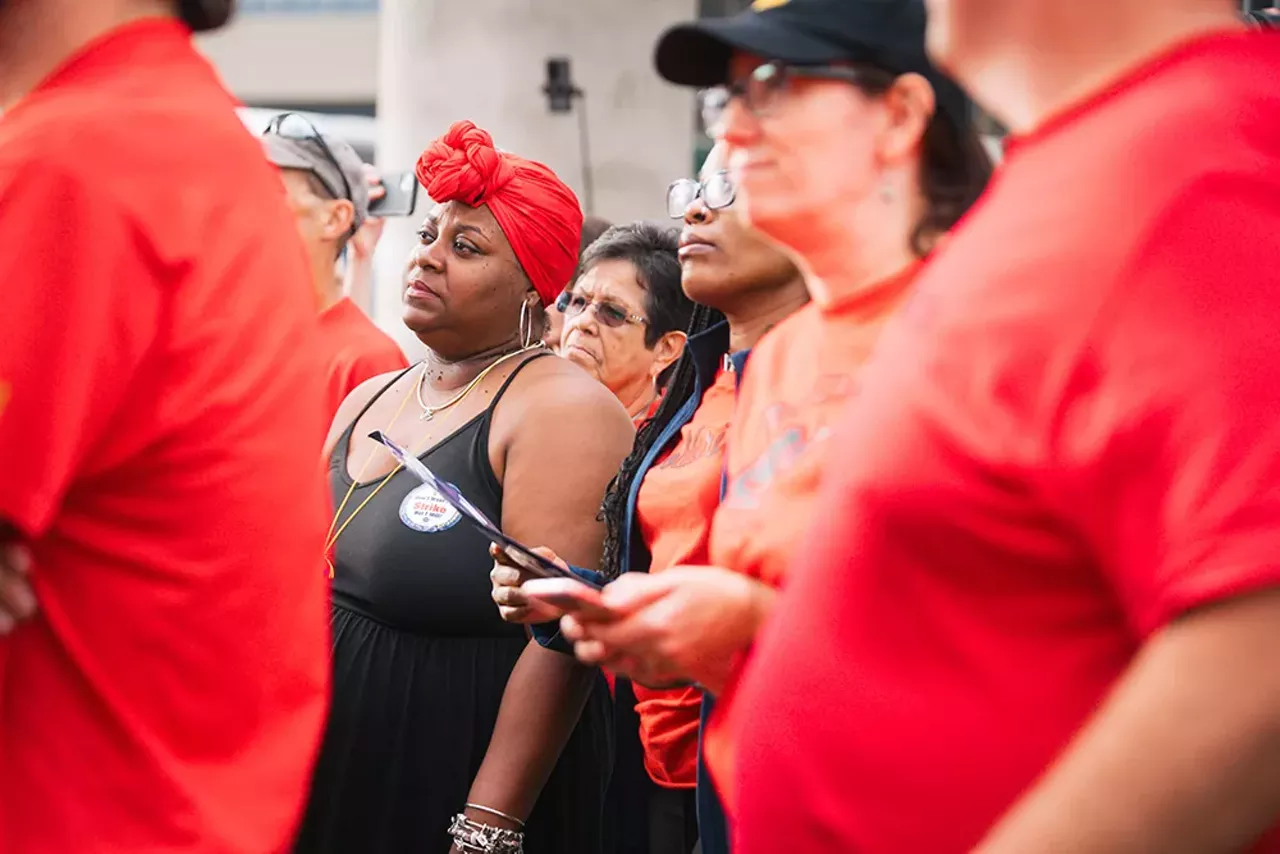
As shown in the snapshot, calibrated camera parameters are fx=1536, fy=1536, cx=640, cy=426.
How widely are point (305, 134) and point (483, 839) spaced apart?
201 cm

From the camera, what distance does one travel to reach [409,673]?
2.75 meters

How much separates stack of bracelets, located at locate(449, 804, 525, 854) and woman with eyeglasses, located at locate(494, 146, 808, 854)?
1.00ft

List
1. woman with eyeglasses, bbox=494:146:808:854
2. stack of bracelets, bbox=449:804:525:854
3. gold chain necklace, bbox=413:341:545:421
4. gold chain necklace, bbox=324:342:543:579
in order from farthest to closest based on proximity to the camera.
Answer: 1. gold chain necklace, bbox=413:341:545:421
2. gold chain necklace, bbox=324:342:543:579
3. stack of bracelets, bbox=449:804:525:854
4. woman with eyeglasses, bbox=494:146:808:854

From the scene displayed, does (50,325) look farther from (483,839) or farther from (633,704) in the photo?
(633,704)

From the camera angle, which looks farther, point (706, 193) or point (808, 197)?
point (706, 193)

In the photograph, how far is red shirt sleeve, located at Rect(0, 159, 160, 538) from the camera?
1394 millimetres

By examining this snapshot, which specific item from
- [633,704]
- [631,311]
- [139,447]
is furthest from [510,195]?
[139,447]

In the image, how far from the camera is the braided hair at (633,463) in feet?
8.68

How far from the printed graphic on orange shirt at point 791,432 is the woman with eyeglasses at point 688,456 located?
1.12 feet

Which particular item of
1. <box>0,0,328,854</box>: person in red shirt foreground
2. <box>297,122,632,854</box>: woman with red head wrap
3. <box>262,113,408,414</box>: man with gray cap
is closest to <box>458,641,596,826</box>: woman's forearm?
<box>297,122,632,854</box>: woman with red head wrap

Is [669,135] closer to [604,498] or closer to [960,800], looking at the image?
[604,498]

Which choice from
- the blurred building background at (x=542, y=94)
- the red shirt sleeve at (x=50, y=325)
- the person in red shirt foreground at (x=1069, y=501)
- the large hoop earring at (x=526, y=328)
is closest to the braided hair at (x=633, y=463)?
the large hoop earring at (x=526, y=328)

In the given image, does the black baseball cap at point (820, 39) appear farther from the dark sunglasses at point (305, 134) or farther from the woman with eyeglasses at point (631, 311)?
the dark sunglasses at point (305, 134)

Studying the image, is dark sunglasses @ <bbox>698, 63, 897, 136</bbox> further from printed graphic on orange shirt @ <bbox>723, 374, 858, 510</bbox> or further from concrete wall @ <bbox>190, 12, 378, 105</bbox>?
concrete wall @ <bbox>190, 12, 378, 105</bbox>
